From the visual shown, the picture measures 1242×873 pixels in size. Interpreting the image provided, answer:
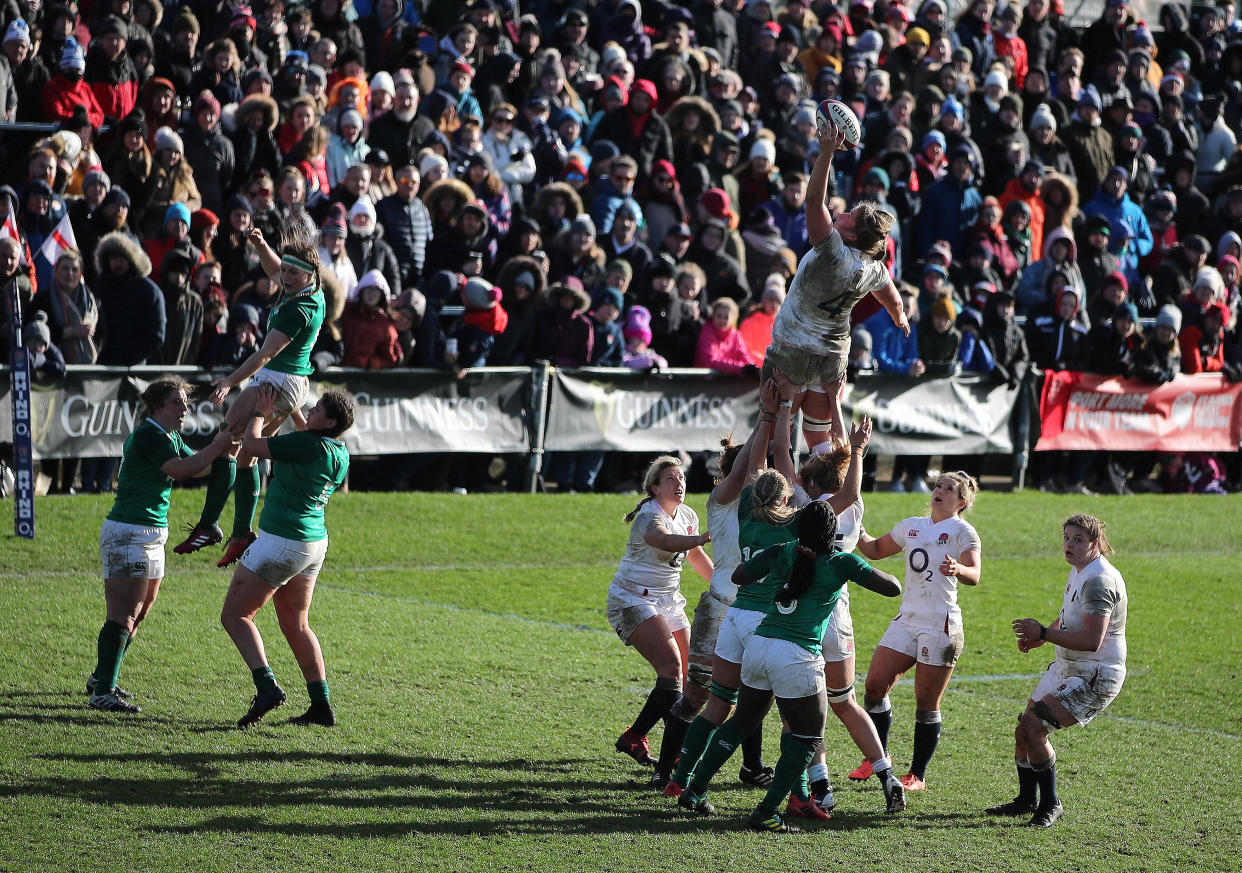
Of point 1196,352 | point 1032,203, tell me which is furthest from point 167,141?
point 1196,352

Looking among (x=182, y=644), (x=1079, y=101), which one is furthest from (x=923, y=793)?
(x=1079, y=101)

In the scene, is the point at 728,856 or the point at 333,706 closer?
the point at 728,856

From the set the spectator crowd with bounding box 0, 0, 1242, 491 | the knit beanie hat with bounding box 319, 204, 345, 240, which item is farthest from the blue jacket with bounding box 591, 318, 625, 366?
the knit beanie hat with bounding box 319, 204, 345, 240

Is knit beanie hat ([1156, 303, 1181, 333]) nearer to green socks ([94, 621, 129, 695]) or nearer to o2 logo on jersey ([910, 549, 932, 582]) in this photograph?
o2 logo on jersey ([910, 549, 932, 582])

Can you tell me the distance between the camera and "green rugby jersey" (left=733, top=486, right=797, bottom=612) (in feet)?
24.3

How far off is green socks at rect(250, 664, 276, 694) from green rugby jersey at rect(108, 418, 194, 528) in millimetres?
1035

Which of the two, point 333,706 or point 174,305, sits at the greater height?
point 174,305

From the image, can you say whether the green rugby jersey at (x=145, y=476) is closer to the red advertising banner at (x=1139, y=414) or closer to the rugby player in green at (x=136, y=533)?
the rugby player in green at (x=136, y=533)

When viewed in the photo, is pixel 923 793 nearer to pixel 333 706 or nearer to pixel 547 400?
pixel 333 706

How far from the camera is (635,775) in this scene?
8180mm

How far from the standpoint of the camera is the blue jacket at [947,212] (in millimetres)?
19625

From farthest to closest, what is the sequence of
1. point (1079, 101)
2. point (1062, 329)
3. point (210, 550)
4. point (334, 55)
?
point (1079, 101) < point (1062, 329) < point (334, 55) < point (210, 550)

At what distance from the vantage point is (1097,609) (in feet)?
25.0

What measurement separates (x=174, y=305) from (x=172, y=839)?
8.30 meters
